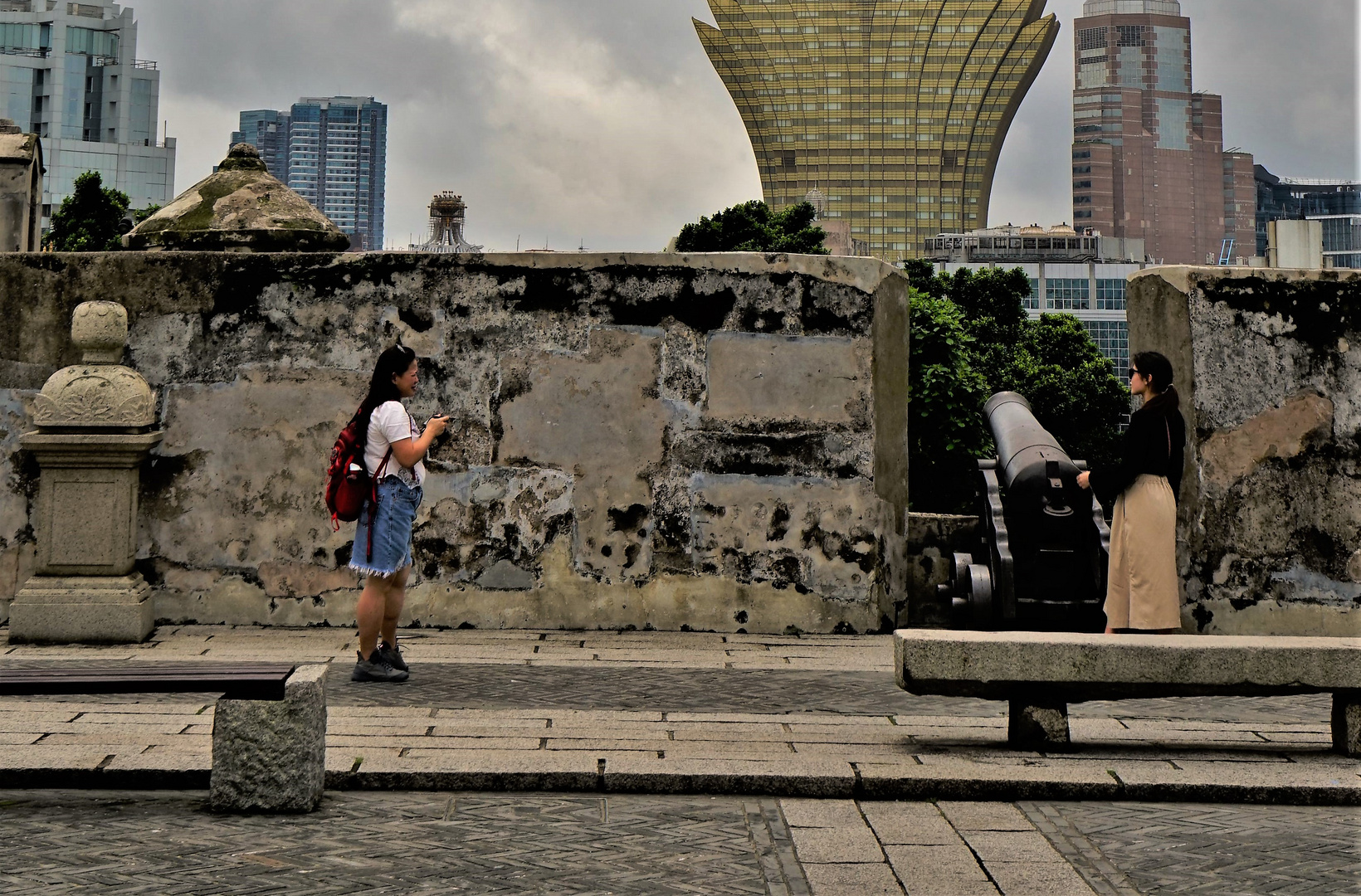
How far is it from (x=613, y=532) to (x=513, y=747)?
2.90m

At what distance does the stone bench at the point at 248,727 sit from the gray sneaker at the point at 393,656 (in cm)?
192

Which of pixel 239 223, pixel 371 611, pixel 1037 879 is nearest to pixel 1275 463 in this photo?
pixel 1037 879

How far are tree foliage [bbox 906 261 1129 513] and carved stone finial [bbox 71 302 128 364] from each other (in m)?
34.0

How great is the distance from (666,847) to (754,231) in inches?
2047

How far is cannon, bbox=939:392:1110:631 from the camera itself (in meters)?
7.46

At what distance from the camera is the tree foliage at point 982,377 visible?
1642 inches

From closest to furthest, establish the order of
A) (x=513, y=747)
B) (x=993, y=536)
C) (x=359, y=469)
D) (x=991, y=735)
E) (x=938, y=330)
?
(x=513, y=747) < (x=991, y=735) < (x=359, y=469) < (x=993, y=536) < (x=938, y=330)

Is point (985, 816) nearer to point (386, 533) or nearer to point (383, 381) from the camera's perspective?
point (386, 533)

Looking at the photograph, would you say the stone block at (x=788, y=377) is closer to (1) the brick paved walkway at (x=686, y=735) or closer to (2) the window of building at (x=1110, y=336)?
(1) the brick paved walkway at (x=686, y=735)

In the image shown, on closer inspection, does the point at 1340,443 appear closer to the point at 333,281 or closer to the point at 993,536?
the point at 993,536

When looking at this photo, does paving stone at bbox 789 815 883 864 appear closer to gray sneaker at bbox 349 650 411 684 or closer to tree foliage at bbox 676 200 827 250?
gray sneaker at bbox 349 650 411 684

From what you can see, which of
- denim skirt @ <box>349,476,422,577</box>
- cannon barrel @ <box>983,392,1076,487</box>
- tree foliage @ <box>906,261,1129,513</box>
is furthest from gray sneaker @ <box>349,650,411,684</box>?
tree foliage @ <box>906,261,1129,513</box>

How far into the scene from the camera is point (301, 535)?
25.6ft

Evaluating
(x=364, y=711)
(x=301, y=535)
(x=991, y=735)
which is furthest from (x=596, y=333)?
(x=991, y=735)
